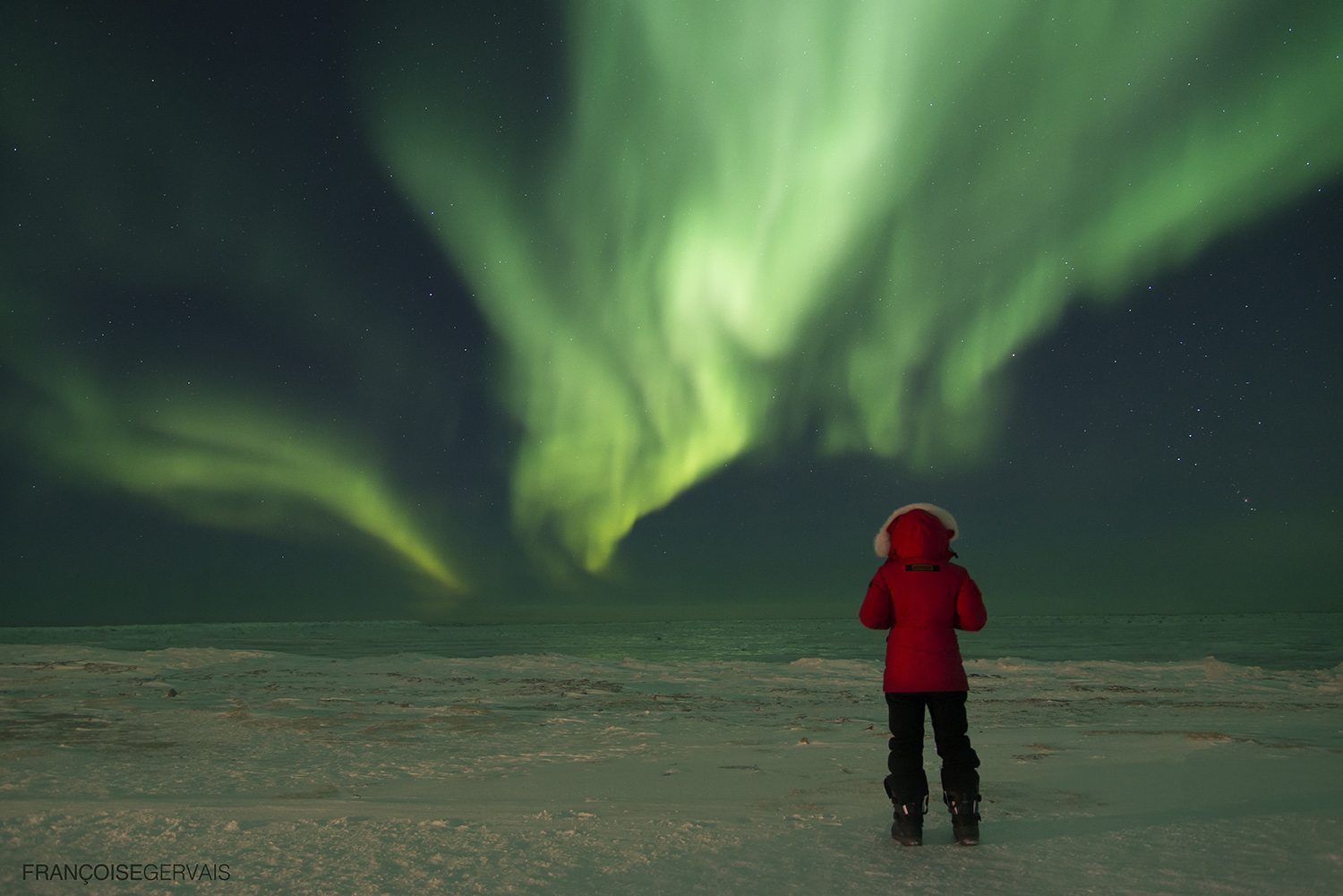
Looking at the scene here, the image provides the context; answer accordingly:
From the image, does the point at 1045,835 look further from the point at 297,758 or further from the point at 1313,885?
the point at 297,758

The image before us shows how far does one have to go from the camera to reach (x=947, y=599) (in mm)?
4637

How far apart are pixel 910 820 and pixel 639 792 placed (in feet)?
7.04

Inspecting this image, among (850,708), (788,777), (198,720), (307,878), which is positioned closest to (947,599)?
(788,777)

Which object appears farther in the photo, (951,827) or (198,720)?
(198,720)

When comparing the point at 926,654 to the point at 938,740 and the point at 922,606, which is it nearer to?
the point at 922,606

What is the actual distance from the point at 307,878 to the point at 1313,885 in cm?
422

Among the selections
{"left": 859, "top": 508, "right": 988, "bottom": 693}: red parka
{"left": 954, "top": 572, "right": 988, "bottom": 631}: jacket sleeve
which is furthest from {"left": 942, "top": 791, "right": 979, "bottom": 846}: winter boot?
{"left": 954, "top": 572, "right": 988, "bottom": 631}: jacket sleeve

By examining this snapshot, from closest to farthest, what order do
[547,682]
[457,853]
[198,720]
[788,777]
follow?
1. [457,853]
2. [788,777]
3. [198,720]
4. [547,682]

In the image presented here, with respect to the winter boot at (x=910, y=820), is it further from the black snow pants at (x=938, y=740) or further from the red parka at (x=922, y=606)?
the red parka at (x=922, y=606)

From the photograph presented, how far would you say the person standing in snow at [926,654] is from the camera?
4512 mm

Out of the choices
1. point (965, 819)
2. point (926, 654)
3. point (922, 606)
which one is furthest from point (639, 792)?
point (922, 606)

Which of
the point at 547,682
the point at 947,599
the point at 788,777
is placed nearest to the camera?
the point at 947,599

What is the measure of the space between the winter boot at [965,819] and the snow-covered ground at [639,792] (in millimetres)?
102

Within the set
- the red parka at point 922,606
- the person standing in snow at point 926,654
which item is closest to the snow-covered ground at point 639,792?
the person standing in snow at point 926,654
